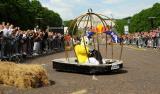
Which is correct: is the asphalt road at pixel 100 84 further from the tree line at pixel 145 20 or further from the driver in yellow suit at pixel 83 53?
the tree line at pixel 145 20

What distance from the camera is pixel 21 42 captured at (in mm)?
29250

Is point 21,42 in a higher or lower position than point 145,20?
lower

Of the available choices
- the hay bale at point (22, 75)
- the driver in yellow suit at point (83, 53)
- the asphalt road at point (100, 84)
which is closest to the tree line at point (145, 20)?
the driver in yellow suit at point (83, 53)

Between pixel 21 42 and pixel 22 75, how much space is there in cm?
1556

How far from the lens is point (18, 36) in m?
28.5

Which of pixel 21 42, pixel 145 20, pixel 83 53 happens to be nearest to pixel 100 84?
pixel 83 53

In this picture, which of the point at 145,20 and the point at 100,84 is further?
the point at 145,20

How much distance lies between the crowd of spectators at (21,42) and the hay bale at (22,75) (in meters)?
10.3

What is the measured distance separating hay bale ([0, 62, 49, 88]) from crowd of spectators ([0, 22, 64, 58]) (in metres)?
10.3

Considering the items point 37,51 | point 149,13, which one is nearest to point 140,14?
point 149,13

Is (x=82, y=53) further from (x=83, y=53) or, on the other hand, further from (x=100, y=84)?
(x=100, y=84)

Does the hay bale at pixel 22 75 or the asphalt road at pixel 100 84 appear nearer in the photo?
the asphalt road at pixel 100 84

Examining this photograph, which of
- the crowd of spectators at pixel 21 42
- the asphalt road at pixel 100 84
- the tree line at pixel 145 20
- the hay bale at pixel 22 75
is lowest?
the asphalt road at pixel 100 84

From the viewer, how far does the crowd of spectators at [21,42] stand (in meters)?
25.4
